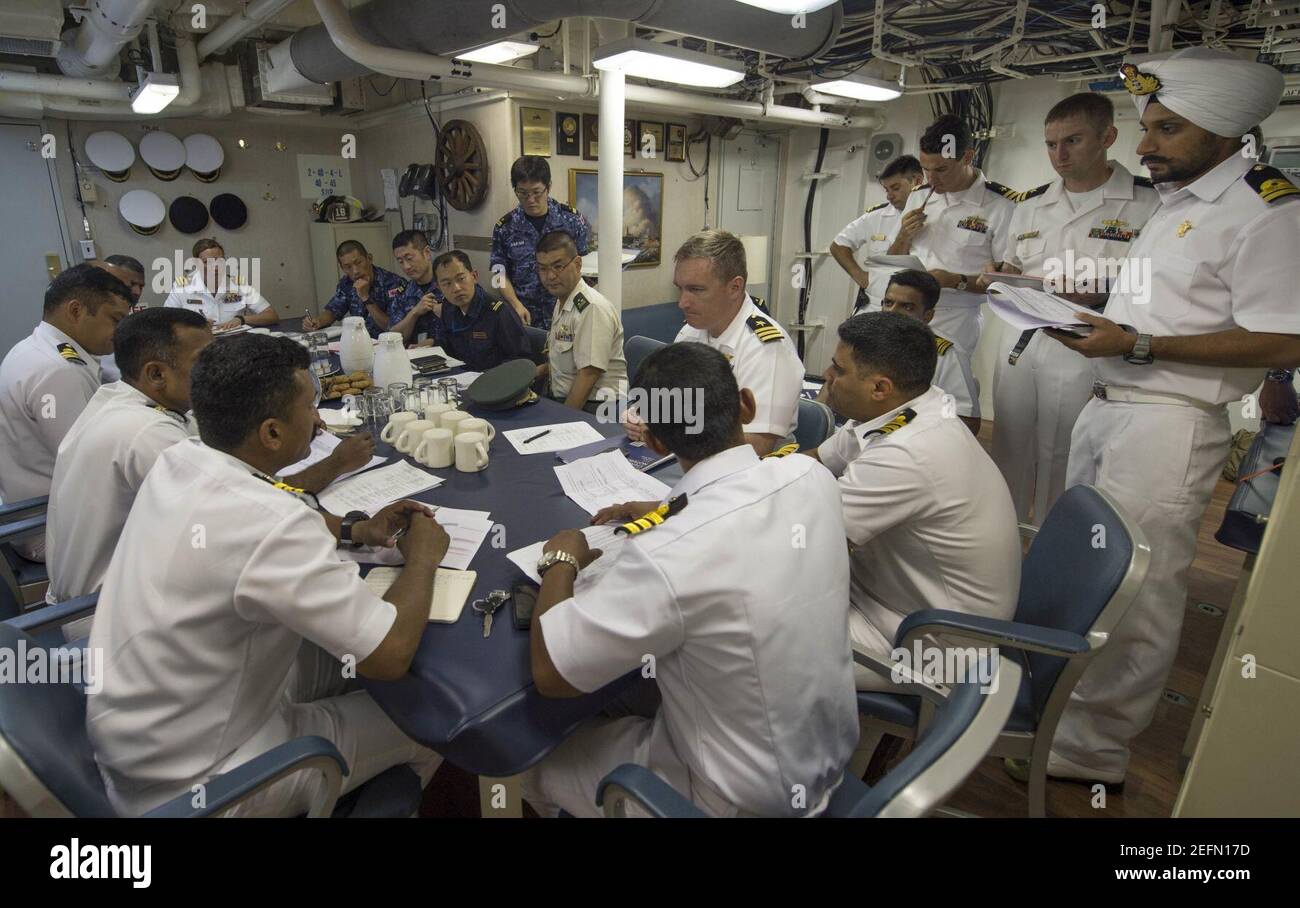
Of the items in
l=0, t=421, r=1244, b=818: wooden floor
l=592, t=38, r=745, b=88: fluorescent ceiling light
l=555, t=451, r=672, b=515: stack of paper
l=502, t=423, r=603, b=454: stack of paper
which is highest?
l=592, t=38, r=745, b=88: fluorescent ceiling light

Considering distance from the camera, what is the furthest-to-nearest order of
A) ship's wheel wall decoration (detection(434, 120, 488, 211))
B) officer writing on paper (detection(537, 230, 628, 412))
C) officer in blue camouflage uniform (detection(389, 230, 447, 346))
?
ship's wheel wall decoration (detection(434, 120, 488, 211))
officer in blue camouflage uniform (detection(389, 230, 447, 346))
officer writing on paper (detection(537, 230, 628, 412))

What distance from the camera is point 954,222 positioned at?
3275 mm

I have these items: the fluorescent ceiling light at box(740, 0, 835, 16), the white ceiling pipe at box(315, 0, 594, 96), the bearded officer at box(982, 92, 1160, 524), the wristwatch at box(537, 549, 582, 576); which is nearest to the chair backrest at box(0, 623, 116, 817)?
the wristwatch at box(537, 549, 582, 576)

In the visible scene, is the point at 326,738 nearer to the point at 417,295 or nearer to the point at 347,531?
the point at 347,531

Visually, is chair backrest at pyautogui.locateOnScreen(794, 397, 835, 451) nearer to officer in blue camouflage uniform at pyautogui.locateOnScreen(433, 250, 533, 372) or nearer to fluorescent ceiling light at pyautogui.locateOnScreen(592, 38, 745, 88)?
officer in blue camouflage uniform at pyautogui.locateOnScreen(433, 250, 533, 372)

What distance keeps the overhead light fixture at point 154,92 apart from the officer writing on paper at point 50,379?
8.36 ft

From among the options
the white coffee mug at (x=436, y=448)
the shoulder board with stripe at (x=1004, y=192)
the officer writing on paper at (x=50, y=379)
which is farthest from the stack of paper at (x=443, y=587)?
the shoulder board with stripe at (x=1004, y=192)

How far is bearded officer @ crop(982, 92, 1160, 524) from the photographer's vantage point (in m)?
2.43

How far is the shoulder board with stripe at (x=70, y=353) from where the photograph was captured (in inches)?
88.6

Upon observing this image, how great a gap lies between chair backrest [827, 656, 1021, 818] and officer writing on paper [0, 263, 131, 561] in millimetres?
2487

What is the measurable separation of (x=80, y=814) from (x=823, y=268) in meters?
6.58
